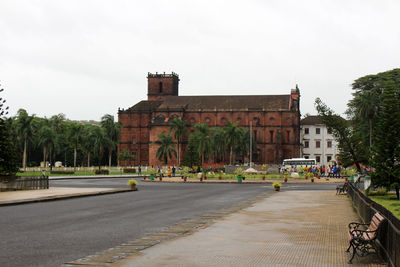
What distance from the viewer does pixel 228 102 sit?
398 ft

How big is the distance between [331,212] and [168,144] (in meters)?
88.7

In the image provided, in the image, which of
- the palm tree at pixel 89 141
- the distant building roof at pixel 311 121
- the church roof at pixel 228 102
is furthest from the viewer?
the distant building roof at pixel 311 121

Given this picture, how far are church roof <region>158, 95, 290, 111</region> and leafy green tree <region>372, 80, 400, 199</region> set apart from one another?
89.1 m

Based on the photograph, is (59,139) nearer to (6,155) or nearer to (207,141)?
(207,141)

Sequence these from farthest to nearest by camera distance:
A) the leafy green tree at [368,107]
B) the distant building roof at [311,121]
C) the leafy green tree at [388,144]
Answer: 1. the distant building roof at [311,121]
2. the leafy green tree at [368,107]
3. the leafy green tree at [388,144]

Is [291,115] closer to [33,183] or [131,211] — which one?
[33,183]

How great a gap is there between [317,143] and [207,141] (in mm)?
47647

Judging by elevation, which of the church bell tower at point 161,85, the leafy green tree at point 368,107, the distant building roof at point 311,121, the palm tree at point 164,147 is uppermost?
the church bell tower at point 161,85

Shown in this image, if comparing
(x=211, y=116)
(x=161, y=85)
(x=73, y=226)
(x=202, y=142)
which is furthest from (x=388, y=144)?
(x=161, y=85)

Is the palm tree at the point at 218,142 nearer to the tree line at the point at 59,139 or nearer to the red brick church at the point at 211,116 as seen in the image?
the red brick church at the point at 211,116

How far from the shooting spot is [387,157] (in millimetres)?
26391

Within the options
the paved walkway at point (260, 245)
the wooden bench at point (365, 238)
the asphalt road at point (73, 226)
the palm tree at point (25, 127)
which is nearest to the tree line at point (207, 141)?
the palm tree at point (25, 127)

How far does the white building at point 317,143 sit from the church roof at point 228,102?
1676 centimetres

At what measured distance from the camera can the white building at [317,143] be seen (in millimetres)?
127875
